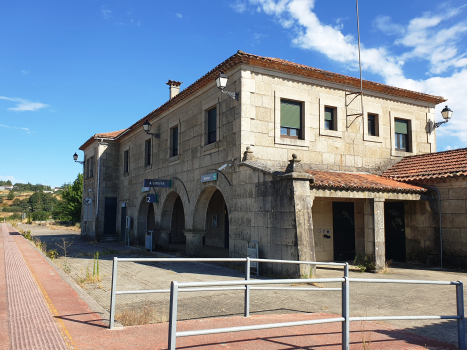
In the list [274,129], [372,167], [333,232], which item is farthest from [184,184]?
[372,167]

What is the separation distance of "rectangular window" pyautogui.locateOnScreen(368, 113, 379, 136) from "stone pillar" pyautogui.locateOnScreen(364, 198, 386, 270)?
3.95 metres

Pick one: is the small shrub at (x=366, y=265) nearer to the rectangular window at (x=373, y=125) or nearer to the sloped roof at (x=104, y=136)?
the rectangular window at (x=373, y=125)

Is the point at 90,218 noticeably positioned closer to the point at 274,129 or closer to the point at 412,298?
the point at 274,129

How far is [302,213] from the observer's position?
9320 millimetres

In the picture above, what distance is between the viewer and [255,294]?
7.59m

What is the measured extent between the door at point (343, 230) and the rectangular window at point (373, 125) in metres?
3.04

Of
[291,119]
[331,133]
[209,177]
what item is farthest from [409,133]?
[209,177]

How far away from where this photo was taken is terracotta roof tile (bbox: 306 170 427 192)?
34.1 feet

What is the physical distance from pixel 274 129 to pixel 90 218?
54.8ft

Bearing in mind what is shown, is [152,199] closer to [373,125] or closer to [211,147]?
[211,147]

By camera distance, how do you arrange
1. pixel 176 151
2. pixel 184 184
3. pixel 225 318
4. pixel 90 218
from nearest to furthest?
pixel 225 318
pixel 184 184
pixel 176 151
pixel 90 218

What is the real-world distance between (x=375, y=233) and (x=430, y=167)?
3.74 m

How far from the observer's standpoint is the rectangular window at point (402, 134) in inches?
587

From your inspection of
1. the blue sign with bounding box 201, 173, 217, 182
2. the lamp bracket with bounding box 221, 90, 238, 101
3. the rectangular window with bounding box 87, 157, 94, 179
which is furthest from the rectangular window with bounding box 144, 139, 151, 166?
the lamp bracket with bounding box 221, 90, 238, 101
